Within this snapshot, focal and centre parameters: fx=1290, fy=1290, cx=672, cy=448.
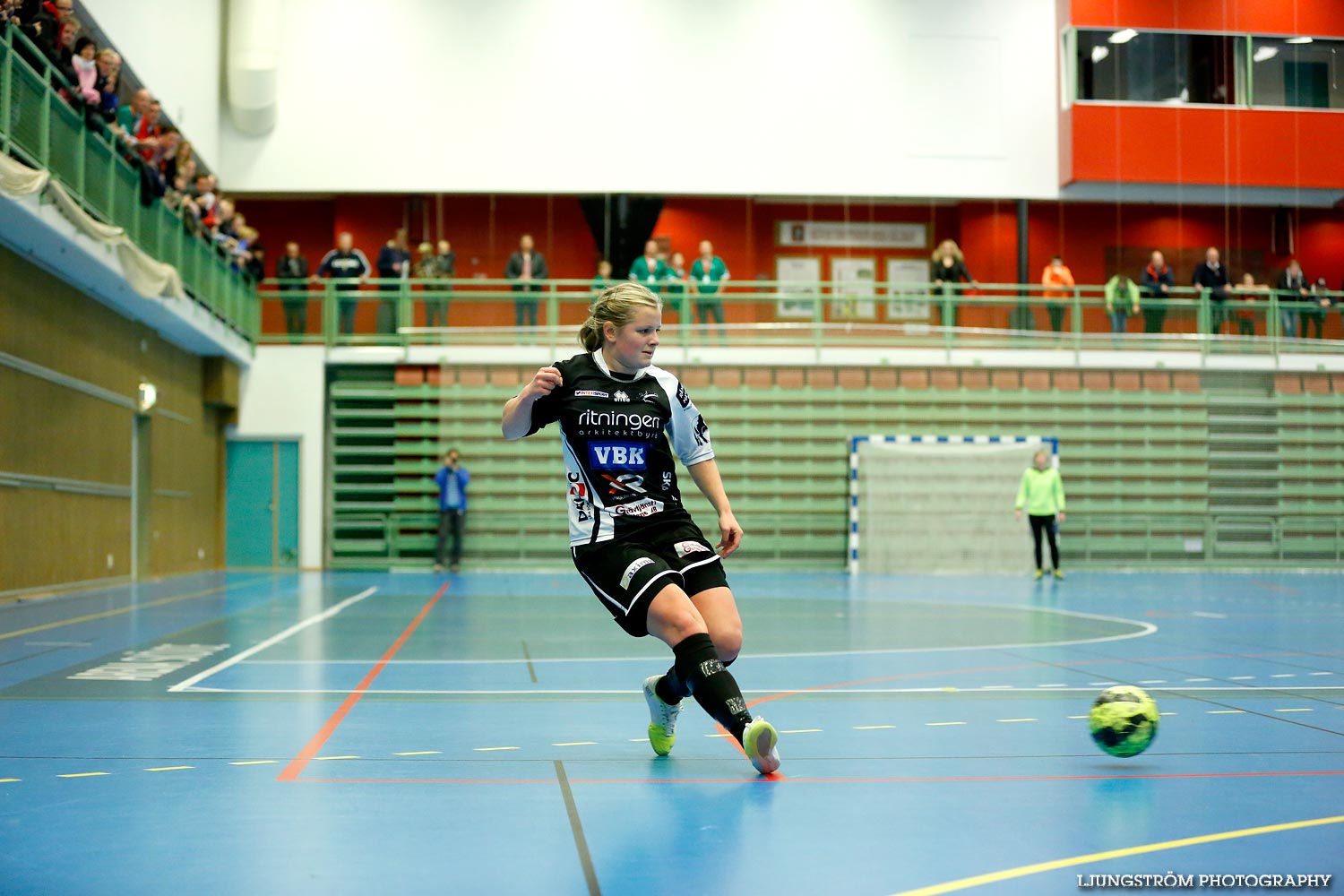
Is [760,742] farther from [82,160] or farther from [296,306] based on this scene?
[296,306]

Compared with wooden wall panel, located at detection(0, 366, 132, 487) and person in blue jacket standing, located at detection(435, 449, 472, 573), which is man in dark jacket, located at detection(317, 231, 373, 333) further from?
wooden wall panel, located at detection(0, 366, 132, 487)

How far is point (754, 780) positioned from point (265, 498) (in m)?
22.7

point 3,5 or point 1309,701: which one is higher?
point 3,5

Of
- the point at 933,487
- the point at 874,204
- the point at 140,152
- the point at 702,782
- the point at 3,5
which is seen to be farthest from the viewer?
the point at 874,204

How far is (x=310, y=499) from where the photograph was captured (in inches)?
1023

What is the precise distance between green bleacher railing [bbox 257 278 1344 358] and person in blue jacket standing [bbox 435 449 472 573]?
2689 millimetres

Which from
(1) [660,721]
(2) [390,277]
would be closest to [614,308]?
(1) [660,721]

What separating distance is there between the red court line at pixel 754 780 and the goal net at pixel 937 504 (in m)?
20.0

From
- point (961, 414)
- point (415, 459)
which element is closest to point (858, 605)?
point (961, 414)

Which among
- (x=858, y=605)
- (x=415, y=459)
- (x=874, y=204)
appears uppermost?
(x=874, y=204)

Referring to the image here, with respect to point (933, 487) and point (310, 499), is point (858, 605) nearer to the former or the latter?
point (933, 487)

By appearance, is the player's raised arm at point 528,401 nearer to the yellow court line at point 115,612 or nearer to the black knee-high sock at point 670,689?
the black knee-high sock at point 670,689

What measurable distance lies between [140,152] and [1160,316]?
19.2 metres

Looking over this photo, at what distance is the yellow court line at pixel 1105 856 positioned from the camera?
349 centimetres
